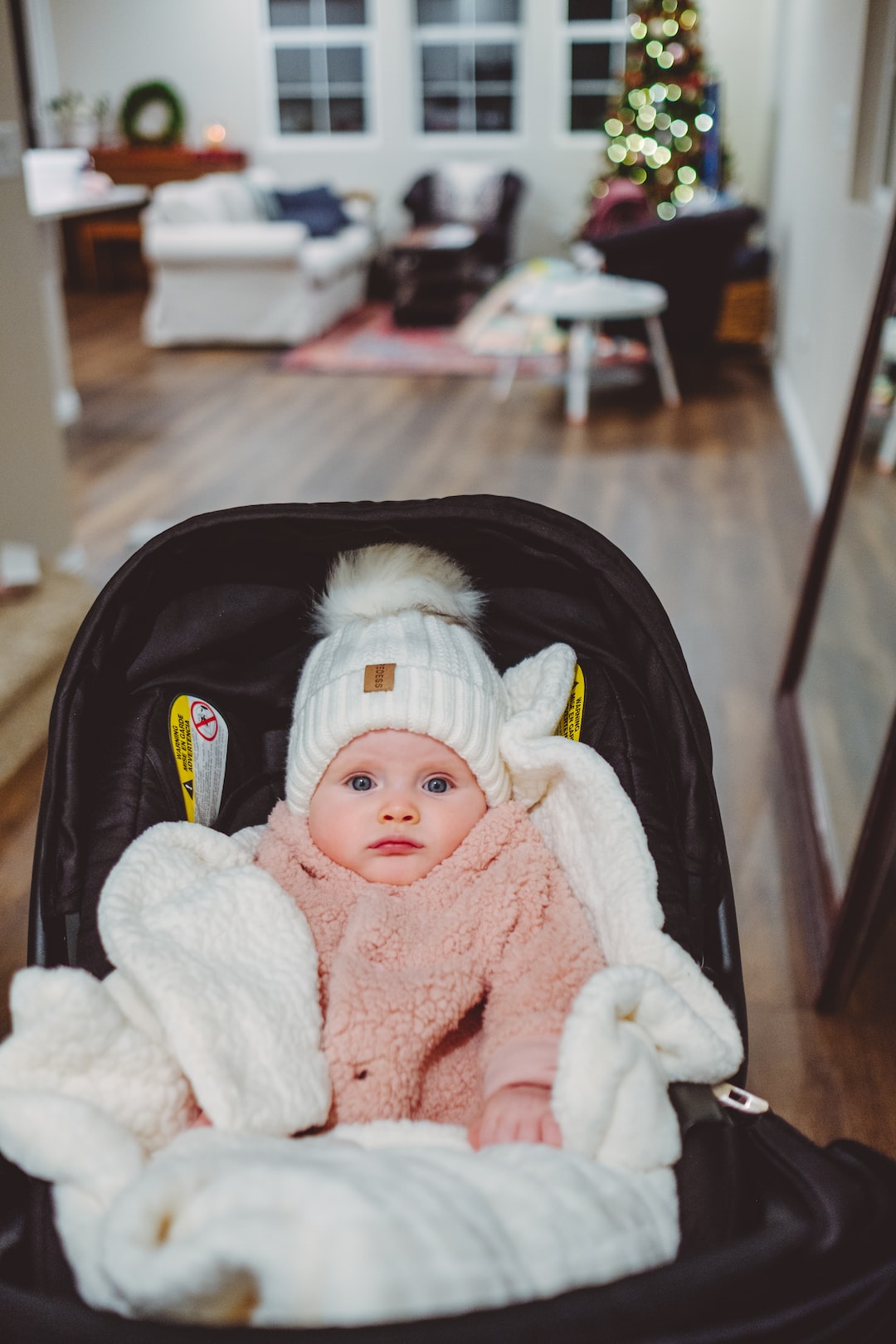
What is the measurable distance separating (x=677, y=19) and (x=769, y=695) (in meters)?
5.38

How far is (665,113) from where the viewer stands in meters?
6.66

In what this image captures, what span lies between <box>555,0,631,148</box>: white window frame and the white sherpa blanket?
7.80 meters

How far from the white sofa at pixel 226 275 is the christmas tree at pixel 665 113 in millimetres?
1843

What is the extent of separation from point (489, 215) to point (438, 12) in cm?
157

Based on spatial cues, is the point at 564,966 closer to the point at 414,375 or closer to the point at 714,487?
the point at 714,487

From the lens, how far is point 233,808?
4.07 feet

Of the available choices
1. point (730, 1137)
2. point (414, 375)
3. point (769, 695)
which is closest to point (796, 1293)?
point (730, 1137)

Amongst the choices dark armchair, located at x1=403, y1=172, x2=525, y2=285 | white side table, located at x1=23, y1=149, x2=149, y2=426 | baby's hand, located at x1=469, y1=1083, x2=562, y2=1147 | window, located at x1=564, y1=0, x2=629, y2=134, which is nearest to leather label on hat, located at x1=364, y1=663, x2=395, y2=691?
baby's hand, located at x1=469, y1=1083, x2=562, y2=1147

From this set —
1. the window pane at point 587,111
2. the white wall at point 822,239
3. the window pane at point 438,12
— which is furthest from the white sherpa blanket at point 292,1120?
the window pane at point 438,12

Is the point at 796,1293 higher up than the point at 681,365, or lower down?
higher up

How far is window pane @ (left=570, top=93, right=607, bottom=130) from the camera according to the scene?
8078mm

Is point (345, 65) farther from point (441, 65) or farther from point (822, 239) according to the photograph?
point (822, 239)

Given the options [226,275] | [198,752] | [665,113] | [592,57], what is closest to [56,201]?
[226,275]

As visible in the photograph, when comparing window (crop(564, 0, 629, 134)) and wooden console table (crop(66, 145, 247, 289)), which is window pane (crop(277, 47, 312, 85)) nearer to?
wooden console table (crop(66, 145, 247, 289))
